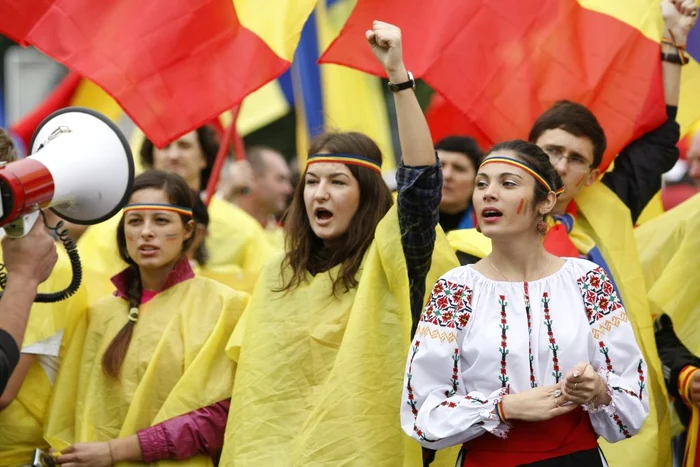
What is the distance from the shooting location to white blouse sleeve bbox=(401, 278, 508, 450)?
132 inches

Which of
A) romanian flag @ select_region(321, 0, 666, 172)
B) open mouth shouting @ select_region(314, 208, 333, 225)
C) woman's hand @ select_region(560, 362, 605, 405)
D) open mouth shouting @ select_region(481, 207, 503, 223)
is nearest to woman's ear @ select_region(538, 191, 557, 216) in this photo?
open mouth shouting @ select_region(481, 207, 503, 223)

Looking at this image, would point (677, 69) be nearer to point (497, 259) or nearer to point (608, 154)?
point (608, 154)

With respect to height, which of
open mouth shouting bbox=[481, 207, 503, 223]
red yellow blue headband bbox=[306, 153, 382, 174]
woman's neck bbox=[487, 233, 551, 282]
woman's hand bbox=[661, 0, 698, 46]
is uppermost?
woman's hand bbox=[661, 0, 698, 46]

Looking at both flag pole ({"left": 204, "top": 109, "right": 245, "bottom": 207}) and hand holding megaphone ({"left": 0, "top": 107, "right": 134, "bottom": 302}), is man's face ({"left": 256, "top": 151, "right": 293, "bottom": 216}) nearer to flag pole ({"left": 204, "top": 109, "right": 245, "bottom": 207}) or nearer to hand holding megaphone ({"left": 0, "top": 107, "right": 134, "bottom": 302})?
flag pole ({"left": 204, "top": 109, "right": 245, "bottom": 207})

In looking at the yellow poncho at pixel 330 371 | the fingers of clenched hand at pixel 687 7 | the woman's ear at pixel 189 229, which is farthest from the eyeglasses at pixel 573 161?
the woman's ear at pixel 189 229

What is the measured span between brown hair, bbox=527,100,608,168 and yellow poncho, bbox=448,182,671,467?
0.57 feet

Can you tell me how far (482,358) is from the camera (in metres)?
3.42

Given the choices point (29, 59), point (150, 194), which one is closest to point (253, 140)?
point (29, 59)

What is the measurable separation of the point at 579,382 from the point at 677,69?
224 centimetres

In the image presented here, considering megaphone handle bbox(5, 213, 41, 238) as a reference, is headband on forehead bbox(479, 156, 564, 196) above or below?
above

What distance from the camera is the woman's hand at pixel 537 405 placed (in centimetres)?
327

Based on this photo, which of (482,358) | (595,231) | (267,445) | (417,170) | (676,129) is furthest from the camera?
(676,129)

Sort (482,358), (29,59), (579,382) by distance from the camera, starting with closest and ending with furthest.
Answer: (579,382) → (482,358) → (29,59)

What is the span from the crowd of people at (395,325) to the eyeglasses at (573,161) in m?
0.01
